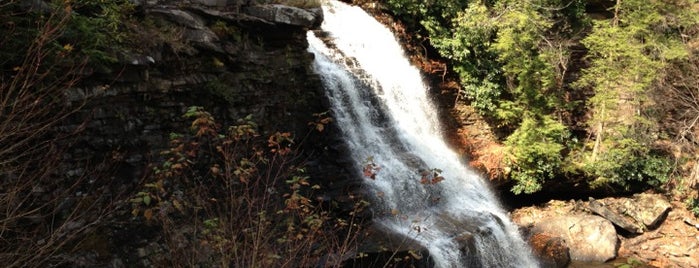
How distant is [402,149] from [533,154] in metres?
4.02

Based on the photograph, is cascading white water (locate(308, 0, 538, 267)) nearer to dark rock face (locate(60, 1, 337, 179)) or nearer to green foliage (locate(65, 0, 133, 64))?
dark rock face (locate(60, 1, 337, 179))

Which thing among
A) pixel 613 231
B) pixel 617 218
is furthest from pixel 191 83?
pixel 617 218

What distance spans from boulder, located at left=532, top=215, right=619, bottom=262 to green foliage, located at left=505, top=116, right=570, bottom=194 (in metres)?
1.26

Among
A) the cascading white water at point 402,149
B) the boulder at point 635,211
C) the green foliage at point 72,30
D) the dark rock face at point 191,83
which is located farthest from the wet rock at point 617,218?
the green foliage at point 72,30

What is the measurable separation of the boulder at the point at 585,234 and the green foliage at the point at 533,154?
1256 mm

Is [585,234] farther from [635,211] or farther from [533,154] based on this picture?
[533,154]

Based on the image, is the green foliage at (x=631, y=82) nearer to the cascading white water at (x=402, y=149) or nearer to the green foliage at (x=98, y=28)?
the cascading white water at (x=402, y=149)

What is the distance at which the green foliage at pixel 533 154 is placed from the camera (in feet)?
41.2

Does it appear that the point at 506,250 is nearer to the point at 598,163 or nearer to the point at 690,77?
the point at 598,163

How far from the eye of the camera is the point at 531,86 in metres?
13.2

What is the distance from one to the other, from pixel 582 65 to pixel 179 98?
1223 cm

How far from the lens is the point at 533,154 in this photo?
1261 centimetres

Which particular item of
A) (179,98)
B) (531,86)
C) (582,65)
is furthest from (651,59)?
(179,98)

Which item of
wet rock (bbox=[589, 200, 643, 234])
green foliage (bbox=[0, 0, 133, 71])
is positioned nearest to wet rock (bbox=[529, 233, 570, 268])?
wet rock (bbox=[589, 200, 643, 234])
